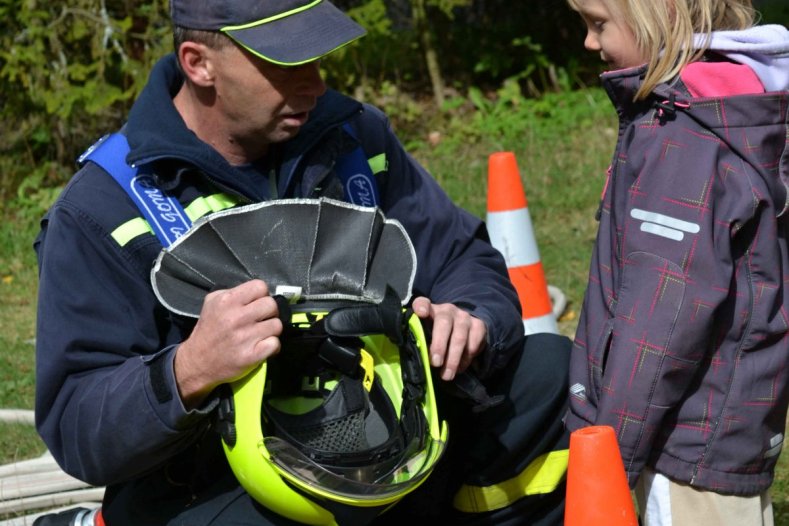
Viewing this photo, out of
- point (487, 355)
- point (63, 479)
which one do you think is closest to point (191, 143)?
point (487, 355)

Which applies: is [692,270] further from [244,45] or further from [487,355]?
[244,45]

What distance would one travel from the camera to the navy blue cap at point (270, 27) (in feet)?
9.04

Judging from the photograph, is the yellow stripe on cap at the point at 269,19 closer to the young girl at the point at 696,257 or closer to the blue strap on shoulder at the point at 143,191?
the blue strap on shoulder at the point at 143,191

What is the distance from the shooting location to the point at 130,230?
2709 mm

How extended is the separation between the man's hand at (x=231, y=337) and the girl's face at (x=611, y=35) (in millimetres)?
978

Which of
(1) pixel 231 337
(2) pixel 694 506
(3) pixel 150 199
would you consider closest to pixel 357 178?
(3) pixel 150 199

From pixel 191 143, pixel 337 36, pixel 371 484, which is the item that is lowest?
pixel 371 484

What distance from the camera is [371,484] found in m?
2.54

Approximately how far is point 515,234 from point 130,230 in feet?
7.74

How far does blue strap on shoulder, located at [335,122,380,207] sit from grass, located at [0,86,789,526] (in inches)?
73.7

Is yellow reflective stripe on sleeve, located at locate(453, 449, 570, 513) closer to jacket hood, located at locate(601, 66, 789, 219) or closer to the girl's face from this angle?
jacket hood, located at locate(601, 66, 789, 219)

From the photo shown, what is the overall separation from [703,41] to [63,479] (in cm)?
242

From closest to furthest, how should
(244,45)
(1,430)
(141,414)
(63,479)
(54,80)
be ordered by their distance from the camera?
(141,414) → (244,45) → (63,479) → (1,430) → (54,80)

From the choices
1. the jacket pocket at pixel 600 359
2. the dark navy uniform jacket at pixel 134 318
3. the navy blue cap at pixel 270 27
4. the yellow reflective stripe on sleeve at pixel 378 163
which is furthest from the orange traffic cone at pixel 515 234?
the navy blue cap at pixel 270 27
